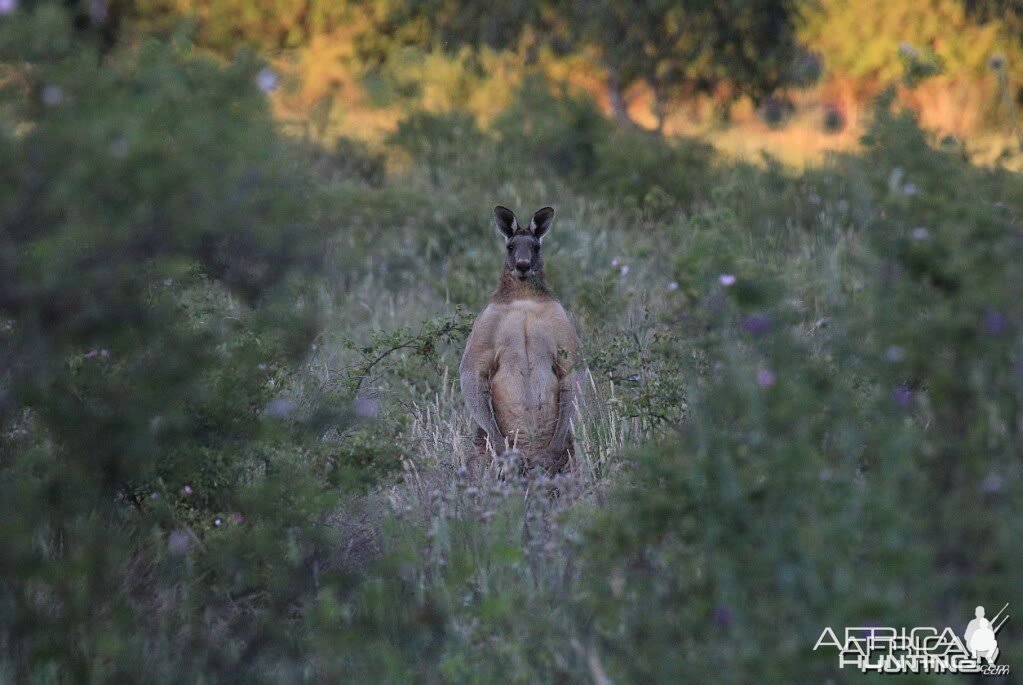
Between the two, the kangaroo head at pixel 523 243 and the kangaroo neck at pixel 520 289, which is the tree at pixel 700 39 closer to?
the kangaroo head at pixel 523 243

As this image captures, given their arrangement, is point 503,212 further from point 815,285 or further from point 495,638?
point 495,638

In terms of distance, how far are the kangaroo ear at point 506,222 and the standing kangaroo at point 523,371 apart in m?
0.35

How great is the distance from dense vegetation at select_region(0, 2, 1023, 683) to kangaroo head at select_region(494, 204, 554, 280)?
1.60 m

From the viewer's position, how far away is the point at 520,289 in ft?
23.7

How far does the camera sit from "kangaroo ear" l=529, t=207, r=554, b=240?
7.48m

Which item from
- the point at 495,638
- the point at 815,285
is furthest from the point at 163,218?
the point at 815,285

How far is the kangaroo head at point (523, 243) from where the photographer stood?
7.13 m

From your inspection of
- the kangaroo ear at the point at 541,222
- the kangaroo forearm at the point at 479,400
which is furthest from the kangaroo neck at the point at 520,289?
the kangaroo forearm at the point at 479,400

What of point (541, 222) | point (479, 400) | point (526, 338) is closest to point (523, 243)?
point (541, 222)

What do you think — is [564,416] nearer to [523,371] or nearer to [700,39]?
[523,371]

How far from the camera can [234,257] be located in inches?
182

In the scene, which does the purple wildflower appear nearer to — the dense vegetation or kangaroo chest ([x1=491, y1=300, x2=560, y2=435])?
the dense vegetation

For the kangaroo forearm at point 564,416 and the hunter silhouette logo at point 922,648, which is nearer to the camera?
the hunter silhouette logo at point 922,648

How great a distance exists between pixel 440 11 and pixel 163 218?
43.6ft
